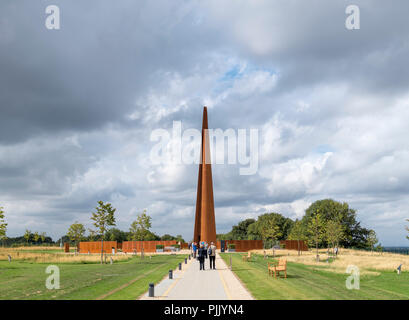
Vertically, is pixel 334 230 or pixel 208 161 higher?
pixel 208 161

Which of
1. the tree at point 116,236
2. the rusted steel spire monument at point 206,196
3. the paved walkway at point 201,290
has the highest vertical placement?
the rusted steel spire monument at point 206,196

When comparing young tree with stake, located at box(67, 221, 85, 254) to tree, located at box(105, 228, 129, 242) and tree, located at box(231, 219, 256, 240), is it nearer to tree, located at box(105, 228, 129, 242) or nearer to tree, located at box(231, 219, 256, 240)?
tree, located at box(105, 228, 129, 242)

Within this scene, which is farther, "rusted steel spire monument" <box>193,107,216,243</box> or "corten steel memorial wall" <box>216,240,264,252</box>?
"corten steel memorial wall" <box>216,240,264,252</box>

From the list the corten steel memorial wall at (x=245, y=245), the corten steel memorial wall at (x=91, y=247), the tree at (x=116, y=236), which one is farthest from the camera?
the tree at (x=116, y=236)

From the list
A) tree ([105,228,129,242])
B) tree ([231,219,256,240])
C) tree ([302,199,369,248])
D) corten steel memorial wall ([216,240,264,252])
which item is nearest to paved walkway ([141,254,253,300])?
corten steel memorial wall ([216,240,264,252])

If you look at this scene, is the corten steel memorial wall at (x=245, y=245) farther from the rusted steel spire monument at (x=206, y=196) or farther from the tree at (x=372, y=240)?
the tree at (x=372, y=240)

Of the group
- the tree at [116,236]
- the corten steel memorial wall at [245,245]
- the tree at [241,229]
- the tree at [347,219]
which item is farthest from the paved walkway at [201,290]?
the tree at [241,229]

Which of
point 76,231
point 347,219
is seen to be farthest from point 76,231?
point 347,219
